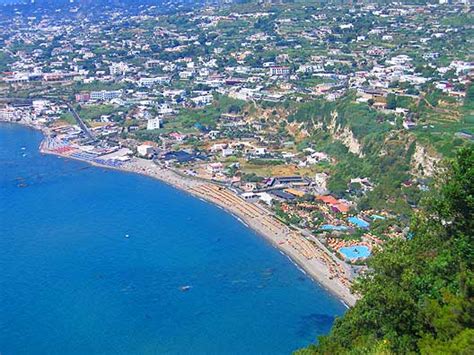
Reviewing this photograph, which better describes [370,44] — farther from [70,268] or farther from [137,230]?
[70,268]

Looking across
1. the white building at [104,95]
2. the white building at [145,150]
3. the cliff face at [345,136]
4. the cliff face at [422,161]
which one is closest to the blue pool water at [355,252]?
the cliff face at [422,161]

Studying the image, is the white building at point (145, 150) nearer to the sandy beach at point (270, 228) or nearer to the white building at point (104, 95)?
the sandy beach at point (270, 228)

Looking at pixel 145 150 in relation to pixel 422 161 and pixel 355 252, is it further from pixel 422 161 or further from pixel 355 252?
pixel 355 252

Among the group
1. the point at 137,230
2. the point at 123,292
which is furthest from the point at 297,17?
the point at 123,292

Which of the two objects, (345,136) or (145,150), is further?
(145,150)

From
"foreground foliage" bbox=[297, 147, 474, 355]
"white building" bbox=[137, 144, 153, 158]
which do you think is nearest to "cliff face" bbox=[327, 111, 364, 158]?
"white building" bbox=[137, 144, 153, 158]

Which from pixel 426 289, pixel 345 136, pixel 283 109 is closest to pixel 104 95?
pixel 283 109
